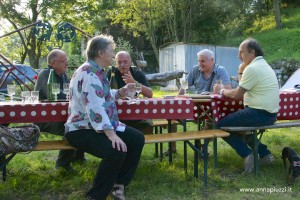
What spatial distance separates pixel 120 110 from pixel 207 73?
6.65ft

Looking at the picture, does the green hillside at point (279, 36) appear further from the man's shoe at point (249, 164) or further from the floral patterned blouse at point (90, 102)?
the floral patterned blouse at point (90, 102)

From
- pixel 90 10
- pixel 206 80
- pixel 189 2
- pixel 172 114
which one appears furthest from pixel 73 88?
pixel 189 2

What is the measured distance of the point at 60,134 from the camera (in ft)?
14.3

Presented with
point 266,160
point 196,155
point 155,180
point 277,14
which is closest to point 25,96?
point 155,180

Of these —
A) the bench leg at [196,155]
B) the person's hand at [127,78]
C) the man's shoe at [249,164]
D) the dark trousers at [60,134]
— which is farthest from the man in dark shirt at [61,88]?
the man's shoe at [249,164]

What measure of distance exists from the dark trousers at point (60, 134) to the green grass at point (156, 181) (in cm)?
14

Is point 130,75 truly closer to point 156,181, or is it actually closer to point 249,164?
point 156,181

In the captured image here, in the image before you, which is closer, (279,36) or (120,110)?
(120,110)

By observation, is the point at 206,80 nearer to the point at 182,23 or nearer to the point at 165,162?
the point at 165,162

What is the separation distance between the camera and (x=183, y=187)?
391cm

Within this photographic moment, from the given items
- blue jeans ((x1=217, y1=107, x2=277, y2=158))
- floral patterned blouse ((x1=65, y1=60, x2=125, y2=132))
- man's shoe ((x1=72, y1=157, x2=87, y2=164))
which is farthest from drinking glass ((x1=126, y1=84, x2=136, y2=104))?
man's shoe ((x1=72, y1=157, x2=87, y2=164))

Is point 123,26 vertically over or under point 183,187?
over

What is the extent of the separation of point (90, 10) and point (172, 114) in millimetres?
16585

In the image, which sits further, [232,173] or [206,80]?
[206,80]
